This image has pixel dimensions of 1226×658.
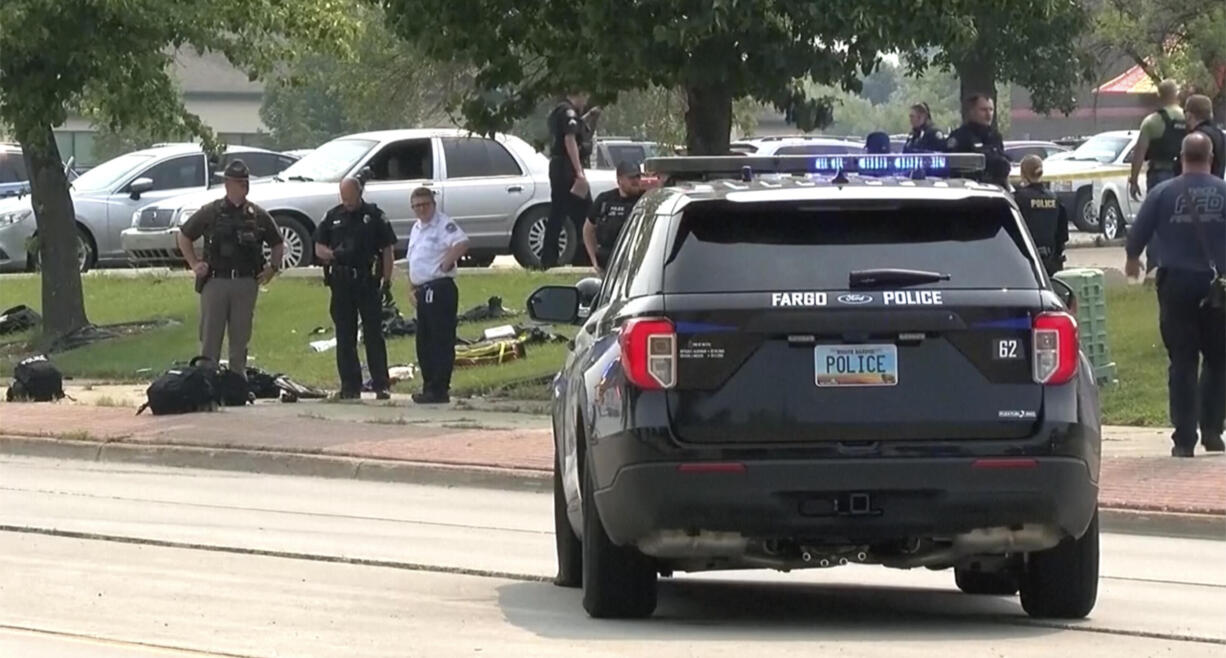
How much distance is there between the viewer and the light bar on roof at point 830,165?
9.48 metres

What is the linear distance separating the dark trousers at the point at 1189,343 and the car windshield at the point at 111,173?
18.5m

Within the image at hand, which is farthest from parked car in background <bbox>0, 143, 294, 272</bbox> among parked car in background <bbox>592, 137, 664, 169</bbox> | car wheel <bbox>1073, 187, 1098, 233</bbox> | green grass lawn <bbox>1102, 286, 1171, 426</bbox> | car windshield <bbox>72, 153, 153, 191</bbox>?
car wheel <bbox>1073, 187, 1098, 233</bbox>

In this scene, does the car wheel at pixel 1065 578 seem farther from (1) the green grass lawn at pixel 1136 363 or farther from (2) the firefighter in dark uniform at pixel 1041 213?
(2) the firefighter in dark uniform at pixel 1041 213

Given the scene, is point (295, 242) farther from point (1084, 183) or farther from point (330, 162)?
point (1084, 183)

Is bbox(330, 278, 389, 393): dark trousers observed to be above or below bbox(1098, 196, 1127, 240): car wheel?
above

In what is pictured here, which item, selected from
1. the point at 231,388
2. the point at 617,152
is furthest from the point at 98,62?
the point at 617,152

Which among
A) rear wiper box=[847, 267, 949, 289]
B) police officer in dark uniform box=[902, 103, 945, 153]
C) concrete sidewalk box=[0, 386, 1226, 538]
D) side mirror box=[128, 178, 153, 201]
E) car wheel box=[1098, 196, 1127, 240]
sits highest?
rear wiper box=[847, 267, 949, 289]

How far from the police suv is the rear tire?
28.0m

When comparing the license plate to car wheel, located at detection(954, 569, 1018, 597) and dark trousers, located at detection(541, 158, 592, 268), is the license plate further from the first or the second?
dark trousers, located at detection(541, 158, 592, 268)

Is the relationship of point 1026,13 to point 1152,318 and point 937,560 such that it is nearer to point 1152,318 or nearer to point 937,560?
point 1152,318

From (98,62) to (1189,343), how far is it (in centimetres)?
1208

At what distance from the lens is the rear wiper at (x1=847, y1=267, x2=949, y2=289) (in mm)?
8562

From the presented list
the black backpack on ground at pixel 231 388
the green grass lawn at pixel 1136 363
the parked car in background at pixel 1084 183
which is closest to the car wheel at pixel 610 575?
the green grass lawn at pixel 1136 363

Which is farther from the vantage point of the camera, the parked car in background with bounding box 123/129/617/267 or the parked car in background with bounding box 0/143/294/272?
the parked car in background with bounding box 0/143/294/272
